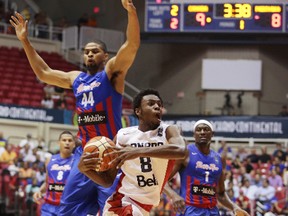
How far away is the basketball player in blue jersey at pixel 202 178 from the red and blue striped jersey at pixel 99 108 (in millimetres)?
2271

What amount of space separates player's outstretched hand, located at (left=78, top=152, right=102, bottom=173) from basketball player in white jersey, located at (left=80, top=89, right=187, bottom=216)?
0.17 m

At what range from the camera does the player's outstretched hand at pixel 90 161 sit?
5.99 metres

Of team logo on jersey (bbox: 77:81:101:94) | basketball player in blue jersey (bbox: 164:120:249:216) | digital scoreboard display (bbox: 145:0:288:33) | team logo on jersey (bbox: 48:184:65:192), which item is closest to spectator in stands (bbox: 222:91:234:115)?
digital scoreboard display (bbox: 145:0:288:33)

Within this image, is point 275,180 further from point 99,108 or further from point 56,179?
point 99,108

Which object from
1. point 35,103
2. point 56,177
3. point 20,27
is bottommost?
point 56,177

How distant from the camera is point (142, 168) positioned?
6.32 meters

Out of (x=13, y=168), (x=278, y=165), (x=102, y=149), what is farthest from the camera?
(x=278, y=165)

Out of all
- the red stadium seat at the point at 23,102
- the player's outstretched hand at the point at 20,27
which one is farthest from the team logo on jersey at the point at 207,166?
the red stadium seat at the point at 23,102

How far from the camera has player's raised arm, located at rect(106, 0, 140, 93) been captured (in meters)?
6.86

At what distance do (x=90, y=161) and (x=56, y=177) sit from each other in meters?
5.42

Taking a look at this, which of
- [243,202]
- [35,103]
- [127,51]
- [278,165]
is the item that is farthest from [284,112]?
[127,51]

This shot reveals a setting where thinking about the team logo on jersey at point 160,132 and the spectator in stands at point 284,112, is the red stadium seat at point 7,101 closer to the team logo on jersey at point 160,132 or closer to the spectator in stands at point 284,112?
the spectator in stands at point 284,112

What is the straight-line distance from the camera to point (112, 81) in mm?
7441

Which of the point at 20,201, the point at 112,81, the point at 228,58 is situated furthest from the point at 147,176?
the point at 228,58
